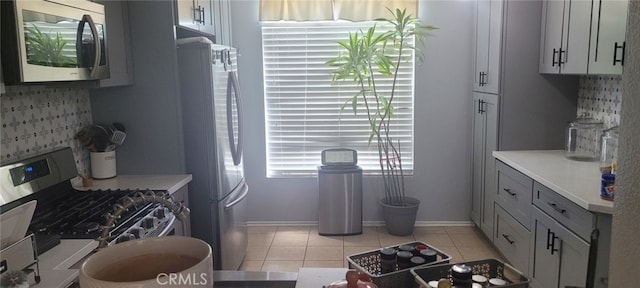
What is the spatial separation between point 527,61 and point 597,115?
57 cm

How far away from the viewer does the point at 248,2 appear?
165 inches

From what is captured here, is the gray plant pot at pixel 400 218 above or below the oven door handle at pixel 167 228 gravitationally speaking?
below

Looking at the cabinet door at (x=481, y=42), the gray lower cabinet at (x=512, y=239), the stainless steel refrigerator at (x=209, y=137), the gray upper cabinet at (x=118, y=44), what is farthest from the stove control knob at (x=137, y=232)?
the cabinet door at (x=481, y=42)

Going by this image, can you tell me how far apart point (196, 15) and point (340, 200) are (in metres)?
1.90

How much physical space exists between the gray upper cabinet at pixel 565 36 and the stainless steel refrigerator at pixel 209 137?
2.08 m

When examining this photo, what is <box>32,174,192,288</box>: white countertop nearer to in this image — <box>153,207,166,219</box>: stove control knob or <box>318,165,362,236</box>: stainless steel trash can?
<box>153,207,166,219</box>: stove control knob

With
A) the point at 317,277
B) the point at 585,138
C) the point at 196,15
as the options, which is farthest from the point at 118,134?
the point at 585,138

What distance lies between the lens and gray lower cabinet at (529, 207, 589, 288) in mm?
2322

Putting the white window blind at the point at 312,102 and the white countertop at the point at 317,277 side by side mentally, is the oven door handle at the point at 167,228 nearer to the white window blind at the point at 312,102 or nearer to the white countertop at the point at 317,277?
the white countertop at the point at 317,277

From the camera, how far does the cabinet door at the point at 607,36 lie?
7.81 ft

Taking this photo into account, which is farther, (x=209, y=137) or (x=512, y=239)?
(x=512, y=239)

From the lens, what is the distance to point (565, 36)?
2967 mm

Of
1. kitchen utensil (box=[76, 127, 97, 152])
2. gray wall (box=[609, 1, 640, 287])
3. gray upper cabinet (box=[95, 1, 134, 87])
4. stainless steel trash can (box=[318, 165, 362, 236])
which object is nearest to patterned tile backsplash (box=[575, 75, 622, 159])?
stainless steel trash can (box=[318, 165, 362, 236])

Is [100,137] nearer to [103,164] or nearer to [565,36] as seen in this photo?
[103,164]
